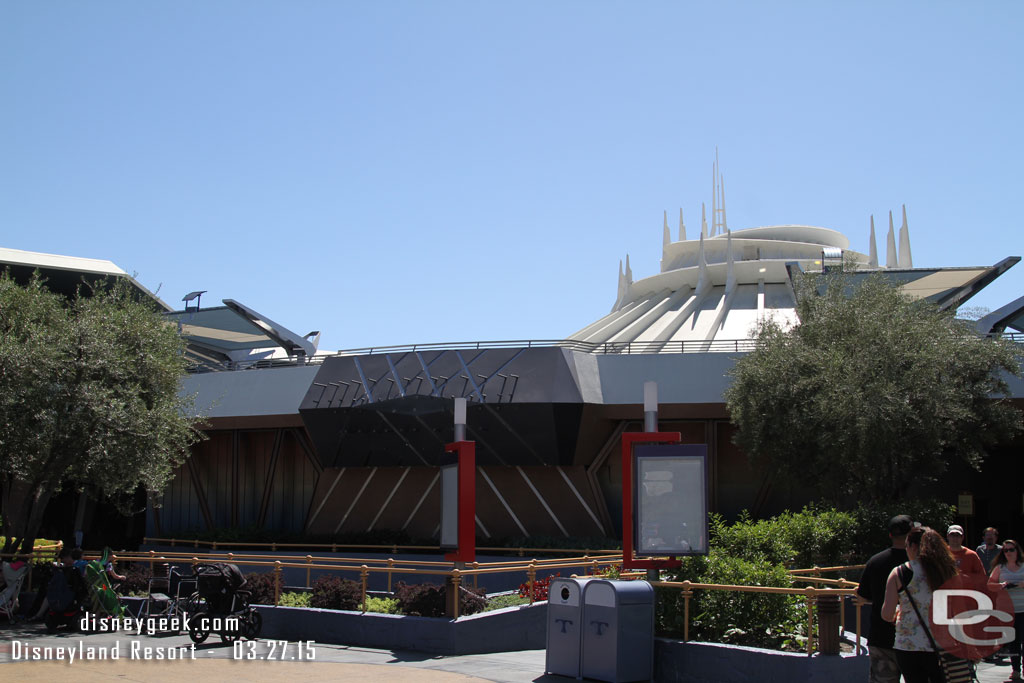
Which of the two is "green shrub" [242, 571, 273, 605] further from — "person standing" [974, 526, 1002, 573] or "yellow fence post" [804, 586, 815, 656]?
"person standing" [974, 526, 1002, 573]

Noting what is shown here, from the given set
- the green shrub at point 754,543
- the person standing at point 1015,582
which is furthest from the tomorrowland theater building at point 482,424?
the person standing at point 1015,582

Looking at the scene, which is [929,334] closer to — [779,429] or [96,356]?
[779,429]

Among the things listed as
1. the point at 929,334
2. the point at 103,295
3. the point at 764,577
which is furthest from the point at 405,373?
the point at 764,577

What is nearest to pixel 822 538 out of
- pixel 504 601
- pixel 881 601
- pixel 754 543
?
pixel 754 543

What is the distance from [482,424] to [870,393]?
39.4ft

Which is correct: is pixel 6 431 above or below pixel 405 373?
below

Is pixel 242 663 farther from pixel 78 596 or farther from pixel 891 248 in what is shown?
pixel 891 248

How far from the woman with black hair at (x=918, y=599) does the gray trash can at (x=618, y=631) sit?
11.8 feet

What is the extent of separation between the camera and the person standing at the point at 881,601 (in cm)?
791

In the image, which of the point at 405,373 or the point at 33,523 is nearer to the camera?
the point at 33,523

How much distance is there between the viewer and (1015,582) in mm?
11008

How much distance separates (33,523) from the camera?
2175cm

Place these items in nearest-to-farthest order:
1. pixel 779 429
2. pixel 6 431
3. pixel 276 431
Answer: pixel 6 431, pixel 779 429, pixel 276 431

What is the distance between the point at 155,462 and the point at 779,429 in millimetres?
14186
